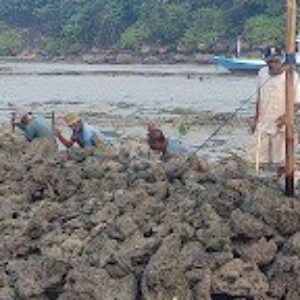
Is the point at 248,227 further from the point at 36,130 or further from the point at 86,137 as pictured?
the point at 36,130

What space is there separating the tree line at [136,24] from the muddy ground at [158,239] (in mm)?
55170

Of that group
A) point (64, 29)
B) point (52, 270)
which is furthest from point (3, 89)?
point (64, 29)

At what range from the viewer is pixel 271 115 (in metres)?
10.3

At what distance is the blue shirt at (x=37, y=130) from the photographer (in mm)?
12852

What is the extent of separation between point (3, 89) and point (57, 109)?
10228mm

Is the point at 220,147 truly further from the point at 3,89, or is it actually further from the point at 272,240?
the point at 3,89

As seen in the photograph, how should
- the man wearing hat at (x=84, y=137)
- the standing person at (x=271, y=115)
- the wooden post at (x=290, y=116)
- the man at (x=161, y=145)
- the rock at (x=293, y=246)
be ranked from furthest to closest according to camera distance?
the man wearing hat at (x=84, y=137), the man at (x=161, y=145), the standing person at (x=271, y=115), the wooden post at (x=290, y=116), the rock at (x=293, y=246)

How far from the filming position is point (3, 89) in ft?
122

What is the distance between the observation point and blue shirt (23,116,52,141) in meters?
12.9

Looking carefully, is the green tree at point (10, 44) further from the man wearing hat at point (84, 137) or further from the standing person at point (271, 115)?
the standing person at point (271, 115)

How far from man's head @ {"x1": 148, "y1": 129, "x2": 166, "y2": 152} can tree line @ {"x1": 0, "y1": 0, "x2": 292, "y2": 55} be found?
52996 millimetres

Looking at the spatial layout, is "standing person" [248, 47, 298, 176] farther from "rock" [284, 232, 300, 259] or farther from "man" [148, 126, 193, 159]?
"rock" [284, 232, 300, 259]

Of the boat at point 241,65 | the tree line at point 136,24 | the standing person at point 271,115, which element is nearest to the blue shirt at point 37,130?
the standing person at point 271,115

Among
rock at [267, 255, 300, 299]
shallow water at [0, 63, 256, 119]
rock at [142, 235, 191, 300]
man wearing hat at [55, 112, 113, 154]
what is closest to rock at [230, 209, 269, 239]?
rock at [267, 255, 300, 299]
